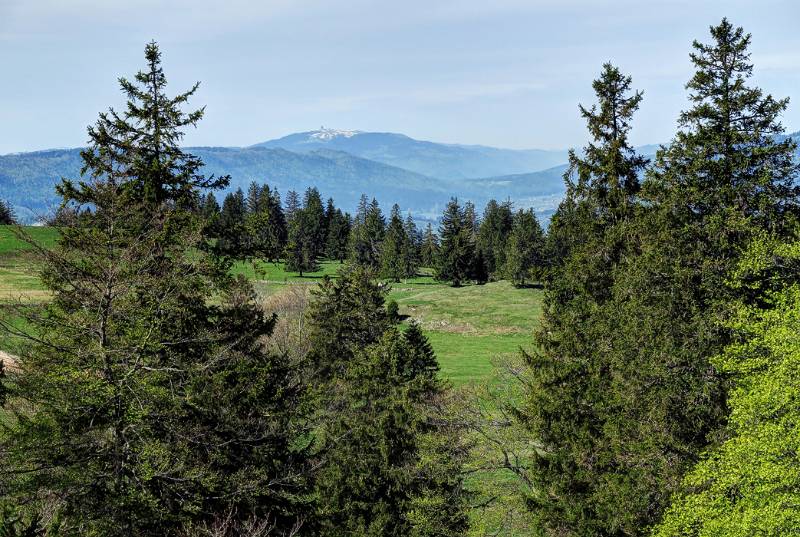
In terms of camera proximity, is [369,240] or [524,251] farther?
[369,240]

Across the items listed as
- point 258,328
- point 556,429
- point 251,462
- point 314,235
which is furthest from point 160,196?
point 314,235

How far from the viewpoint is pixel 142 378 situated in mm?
11516

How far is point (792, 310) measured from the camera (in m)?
14.7

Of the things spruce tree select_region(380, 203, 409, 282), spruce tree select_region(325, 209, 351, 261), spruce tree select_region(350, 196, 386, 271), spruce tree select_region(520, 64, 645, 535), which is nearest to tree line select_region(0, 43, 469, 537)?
spruce tree select_region(520, 64, 645, 535)

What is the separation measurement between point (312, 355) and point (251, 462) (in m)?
16.7

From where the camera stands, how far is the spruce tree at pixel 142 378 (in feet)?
35.2

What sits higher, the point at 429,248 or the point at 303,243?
the point at 303,243

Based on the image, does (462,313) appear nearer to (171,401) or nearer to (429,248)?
(429,248)

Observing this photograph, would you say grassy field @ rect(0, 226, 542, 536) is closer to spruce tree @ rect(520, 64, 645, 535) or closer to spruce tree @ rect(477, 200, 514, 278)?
spruce tree @ rect(477, 200, 514, 278)

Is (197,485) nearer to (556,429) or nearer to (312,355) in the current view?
(556,429)

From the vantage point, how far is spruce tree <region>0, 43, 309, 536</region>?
10.7 m

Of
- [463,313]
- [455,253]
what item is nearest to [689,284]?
[463,313]

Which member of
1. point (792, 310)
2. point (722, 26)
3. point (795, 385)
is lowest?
point (795, 385)

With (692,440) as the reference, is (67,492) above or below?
above
